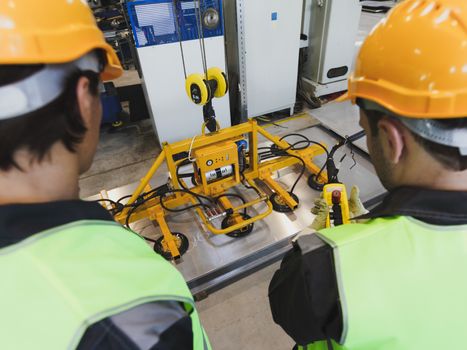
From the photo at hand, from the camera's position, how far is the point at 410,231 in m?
0.61

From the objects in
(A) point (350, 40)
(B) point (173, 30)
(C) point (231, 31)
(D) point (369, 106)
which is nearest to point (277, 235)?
(D) point (369, 106)

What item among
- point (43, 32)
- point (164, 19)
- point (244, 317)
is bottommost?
point (244, 317)

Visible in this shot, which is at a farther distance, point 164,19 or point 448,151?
point 164,19

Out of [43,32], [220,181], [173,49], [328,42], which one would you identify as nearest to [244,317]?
[220,181]

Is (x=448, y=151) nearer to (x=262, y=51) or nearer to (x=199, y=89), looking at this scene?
(x=199, y=89)

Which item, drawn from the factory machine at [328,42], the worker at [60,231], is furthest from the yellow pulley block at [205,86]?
the factory machine at [328,42]

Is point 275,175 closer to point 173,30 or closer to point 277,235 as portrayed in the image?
point 277,235

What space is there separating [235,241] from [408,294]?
4.87 ft

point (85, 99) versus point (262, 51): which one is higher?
point (85, 99)

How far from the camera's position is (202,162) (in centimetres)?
185

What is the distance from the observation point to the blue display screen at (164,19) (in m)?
2.31

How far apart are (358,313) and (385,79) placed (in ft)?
1.70

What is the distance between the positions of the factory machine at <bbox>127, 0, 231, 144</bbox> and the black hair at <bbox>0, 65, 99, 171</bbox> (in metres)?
1.82

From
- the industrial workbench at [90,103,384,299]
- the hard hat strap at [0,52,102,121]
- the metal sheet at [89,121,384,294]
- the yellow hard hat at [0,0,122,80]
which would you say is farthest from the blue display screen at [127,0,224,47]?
the hard hat strap at [0,52,102,121]
